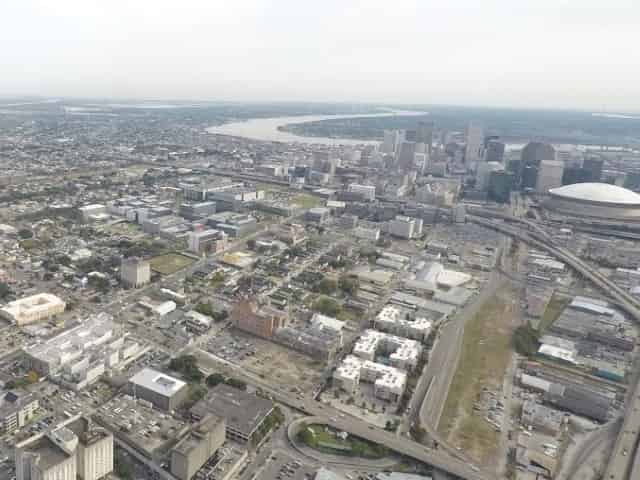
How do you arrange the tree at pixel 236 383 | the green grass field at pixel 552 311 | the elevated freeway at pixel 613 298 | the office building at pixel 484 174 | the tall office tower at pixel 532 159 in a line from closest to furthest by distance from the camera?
the elevated freeway at pixel 613 298 < the tree at pixel 236 383 < the green grass field at pixel 552 311 < the office building at pixel 484 174 < the tall office tower at pixel 532 159

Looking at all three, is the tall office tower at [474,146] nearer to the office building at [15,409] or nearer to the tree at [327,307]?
the tree at [327,307]

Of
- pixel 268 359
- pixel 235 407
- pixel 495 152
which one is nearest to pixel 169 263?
pixel 268 359

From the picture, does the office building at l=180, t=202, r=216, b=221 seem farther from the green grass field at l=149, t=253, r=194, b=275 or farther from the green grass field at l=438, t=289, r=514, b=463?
the green grass field at l=438, t=289, r=514, b=463

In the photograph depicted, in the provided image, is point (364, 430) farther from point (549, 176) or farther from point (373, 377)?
point (549, 176)

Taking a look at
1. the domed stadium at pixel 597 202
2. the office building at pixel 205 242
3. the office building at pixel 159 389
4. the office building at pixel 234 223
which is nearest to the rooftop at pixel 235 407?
the office building at pixel 159 389

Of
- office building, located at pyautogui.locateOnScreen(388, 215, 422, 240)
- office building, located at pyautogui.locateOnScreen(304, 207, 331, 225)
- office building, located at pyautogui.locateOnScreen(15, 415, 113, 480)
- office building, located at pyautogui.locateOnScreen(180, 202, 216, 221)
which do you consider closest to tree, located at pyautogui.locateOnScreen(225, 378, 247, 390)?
office building, located at pyautogui.locateOnScreen(15, 415, 113, 480)

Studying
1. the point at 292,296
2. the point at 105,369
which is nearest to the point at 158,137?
the point at 292,296

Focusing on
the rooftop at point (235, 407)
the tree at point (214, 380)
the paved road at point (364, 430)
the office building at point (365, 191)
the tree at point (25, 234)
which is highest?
the office building at point (365, 191)
